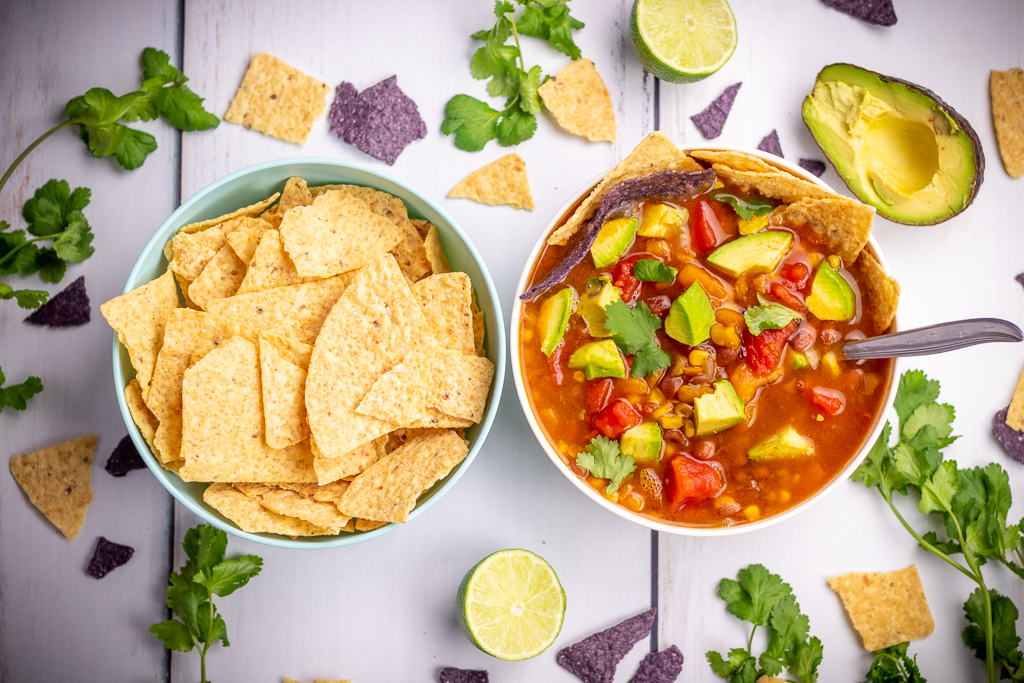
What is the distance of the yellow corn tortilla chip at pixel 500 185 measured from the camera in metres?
2.39

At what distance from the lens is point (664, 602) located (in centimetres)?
250

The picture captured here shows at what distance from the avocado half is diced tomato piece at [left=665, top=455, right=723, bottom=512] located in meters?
1.06

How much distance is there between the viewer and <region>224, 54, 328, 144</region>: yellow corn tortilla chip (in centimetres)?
240

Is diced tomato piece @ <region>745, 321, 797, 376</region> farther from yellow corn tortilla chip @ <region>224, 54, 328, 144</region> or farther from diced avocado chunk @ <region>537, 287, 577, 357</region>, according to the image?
yellow corn tortilla chip @ <region>224, 54, 328, 144</region>

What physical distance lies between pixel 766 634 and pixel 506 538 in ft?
3.38

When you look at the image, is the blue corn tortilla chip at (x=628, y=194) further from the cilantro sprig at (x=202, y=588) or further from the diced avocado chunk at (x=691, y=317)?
the cilantro sprig at (x=202, y=588)

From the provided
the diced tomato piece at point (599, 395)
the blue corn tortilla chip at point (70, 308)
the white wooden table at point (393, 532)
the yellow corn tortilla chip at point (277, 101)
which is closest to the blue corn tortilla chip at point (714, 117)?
the white wooden table at point (393, 532)

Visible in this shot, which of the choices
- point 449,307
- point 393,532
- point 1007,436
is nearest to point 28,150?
point 449,307

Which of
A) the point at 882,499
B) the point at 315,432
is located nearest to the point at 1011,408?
the point at 882,499

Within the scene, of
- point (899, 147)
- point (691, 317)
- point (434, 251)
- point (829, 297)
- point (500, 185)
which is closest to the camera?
point (691, 317)

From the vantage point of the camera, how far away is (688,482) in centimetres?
206

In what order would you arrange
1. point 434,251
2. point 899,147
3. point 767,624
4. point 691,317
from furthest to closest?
1. point 767,624
2. point 899,147
3. point 434,251
4. point 691,317

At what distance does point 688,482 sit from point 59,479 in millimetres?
2139

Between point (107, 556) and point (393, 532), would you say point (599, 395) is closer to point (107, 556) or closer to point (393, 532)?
point (393, 532)
